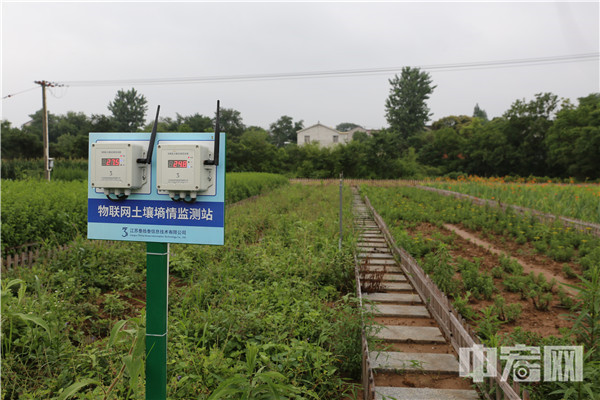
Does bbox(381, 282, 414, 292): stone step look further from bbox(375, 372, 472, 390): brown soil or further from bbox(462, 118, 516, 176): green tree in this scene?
bbox(462, 118, 516, 176): green tree

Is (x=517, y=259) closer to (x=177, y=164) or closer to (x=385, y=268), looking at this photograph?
(x=385, y=268)

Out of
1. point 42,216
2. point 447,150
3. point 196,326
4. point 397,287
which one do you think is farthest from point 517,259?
point 447,150

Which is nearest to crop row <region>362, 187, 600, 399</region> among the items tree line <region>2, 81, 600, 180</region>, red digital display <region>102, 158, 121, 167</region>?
red digital display <region>102, 158, 121, 167</region>

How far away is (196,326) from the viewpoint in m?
3.86

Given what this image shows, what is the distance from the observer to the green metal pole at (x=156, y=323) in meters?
2.19

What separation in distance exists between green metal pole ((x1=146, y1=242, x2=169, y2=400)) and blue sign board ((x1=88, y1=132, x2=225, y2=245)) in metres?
0.14

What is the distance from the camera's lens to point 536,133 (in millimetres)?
43156

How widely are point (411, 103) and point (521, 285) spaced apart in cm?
5676

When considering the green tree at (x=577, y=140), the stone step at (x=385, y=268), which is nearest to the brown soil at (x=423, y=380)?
the stone step at (x=385, y=268)

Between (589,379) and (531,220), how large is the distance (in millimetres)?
7725

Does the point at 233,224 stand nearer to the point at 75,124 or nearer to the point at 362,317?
the point at 362,317

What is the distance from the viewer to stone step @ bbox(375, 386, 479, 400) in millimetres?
3373

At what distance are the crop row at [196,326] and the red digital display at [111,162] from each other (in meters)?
1.10

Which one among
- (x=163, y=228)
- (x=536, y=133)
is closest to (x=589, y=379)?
(x=163, y=228)
